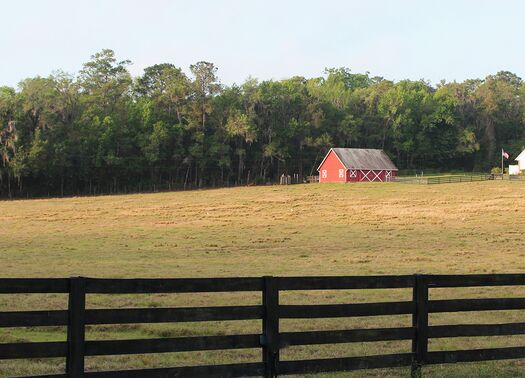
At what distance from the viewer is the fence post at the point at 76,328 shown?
22.0 ft

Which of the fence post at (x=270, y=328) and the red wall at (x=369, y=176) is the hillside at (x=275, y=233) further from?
the red wall at (x=369, y=176)

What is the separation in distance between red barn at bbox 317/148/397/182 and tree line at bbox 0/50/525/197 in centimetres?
1586

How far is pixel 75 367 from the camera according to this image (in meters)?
6.71

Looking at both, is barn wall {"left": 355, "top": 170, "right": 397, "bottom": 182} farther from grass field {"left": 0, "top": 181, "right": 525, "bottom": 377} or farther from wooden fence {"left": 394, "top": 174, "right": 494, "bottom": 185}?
grass field {"left": 0, "top": 181, "right": 525, "bottom": 377}

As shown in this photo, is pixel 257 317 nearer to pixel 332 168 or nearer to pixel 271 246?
pixel 271 246

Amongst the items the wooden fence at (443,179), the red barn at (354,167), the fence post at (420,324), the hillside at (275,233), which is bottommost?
the hillside at (275,233)

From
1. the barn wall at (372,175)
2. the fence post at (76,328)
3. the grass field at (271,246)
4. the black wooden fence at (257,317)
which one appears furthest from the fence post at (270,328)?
the barn wall at (372,175)

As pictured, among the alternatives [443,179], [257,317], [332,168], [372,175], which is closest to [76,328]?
[257,317]

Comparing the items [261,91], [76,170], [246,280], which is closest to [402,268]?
[246,280]

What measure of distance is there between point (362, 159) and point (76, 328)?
88.8 m

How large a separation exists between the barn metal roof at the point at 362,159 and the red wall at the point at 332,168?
0.72 metres

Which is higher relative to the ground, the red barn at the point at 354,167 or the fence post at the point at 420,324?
the red barn at the point at 354,167

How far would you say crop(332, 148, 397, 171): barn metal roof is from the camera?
91125mm

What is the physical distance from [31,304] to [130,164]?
8433 cm
